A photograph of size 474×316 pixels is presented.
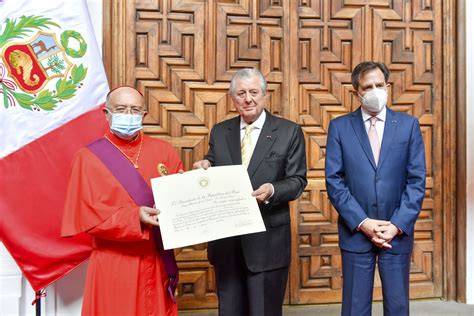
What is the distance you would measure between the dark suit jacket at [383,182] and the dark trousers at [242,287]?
397 mm

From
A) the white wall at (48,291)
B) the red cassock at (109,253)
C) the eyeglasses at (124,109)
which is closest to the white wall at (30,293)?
the white wall at (48,291)

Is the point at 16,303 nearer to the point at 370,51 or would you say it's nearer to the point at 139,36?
the point at 139,36

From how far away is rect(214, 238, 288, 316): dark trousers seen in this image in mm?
2029

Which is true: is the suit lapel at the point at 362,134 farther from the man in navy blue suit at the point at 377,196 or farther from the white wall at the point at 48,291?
the white wall at the point at 48,291

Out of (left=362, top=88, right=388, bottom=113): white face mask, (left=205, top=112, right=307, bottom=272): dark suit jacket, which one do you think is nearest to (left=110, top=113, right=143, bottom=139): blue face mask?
(left=205, top=112, right=307, bottom=272): dark suit jacket

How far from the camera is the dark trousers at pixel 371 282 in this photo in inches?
81.4

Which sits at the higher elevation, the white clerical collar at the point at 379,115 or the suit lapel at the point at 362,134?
the white clerical collar at the point at 379,115

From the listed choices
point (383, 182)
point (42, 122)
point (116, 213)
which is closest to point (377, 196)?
point (383, 182)

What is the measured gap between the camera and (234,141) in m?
2.12

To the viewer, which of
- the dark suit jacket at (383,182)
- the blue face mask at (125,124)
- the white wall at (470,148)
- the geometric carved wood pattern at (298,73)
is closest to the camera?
the blue face mask at (125,124)

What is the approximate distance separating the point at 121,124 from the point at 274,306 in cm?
111

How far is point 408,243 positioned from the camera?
2092mm

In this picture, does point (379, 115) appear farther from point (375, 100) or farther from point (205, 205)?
point (205, 205)

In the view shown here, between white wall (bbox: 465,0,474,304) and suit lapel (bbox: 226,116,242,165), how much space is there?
218 centimetres
